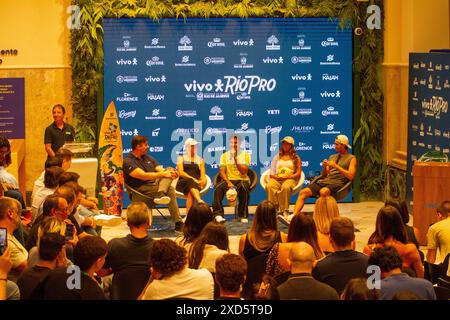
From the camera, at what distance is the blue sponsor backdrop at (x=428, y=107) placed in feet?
40.1

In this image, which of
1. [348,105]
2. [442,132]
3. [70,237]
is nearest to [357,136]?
[348,105]

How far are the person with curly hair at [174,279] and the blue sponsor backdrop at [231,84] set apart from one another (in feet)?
24.9

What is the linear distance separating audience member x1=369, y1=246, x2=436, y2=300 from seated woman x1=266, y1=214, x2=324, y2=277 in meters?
1.03

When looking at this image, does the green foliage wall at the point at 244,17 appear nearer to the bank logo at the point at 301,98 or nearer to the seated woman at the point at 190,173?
the bank logo at the point at 301,98

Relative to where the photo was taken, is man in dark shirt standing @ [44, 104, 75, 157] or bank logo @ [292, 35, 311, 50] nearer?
man in dark shirt standing @ [44, 104, 75, 157]

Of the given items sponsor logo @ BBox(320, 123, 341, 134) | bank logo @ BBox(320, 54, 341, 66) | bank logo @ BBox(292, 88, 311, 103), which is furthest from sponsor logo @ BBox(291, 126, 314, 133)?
bank logo @ BBox(320, 54, 341, 66)

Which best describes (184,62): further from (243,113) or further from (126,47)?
(243,113)

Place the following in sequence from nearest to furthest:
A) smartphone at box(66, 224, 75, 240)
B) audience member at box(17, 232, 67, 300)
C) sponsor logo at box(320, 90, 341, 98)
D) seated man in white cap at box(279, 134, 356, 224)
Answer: audience member at box(17, 232, 67, 300) → smartphone at box(66, 224, 75, 240) → seated man in white cap at box(279, 134, 356, 224) → sponsor logo at box(320, 90, 341, 98)

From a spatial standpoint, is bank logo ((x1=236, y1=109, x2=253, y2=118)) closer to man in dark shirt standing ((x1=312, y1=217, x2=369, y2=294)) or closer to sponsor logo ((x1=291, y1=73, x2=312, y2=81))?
sponsor logo ((x1=291, y1=73, x2=312, y2=81))

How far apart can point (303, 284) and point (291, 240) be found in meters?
1.28

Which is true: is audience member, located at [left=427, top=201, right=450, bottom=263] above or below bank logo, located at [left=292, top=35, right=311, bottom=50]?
below

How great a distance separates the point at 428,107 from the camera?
12.8m

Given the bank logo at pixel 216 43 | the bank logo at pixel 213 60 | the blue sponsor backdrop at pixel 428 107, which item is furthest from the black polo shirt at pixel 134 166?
the blue sponsor backdrop at pixel 428 107

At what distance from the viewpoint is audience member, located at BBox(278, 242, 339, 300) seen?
20.0 ft
